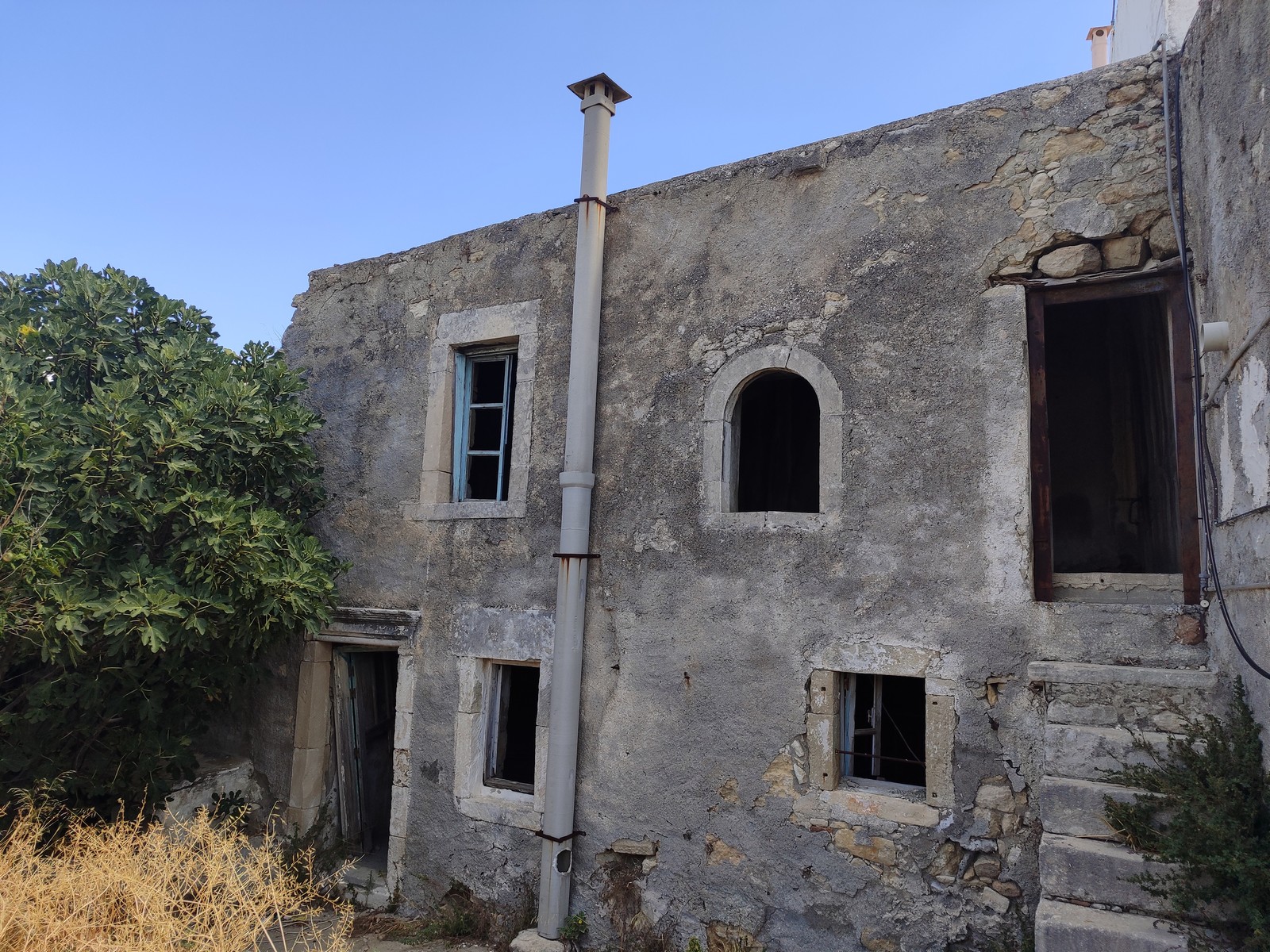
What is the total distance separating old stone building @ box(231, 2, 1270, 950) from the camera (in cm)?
390

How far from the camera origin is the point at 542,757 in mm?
5660

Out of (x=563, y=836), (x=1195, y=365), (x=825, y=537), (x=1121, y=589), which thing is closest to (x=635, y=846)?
(x=563, y=836)

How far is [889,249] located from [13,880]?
5.56m

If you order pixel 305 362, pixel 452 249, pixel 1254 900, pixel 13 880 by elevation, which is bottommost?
pixel 13 880

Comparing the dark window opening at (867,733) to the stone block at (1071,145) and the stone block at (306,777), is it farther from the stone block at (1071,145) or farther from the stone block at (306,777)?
the stone block at (306,777)

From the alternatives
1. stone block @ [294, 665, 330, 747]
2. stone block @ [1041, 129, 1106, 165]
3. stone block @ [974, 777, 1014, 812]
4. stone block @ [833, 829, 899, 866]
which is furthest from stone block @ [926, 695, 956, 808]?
stone block @ [294, 665, 330, 747]

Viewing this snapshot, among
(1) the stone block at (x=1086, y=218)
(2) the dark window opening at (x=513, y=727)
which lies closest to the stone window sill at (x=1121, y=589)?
(1) the stone block at (x=1086, y=218)

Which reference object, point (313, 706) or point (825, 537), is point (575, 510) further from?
point (313, 706)

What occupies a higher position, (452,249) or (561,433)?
→ (452,249)

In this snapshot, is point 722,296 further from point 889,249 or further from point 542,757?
point 542,757

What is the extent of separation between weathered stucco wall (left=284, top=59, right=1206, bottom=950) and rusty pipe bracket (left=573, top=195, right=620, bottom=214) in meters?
0.09

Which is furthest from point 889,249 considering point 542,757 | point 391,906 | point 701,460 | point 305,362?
point 391,906

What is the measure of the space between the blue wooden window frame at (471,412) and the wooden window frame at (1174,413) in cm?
358

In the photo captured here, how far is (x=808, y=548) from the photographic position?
490 centimetres
